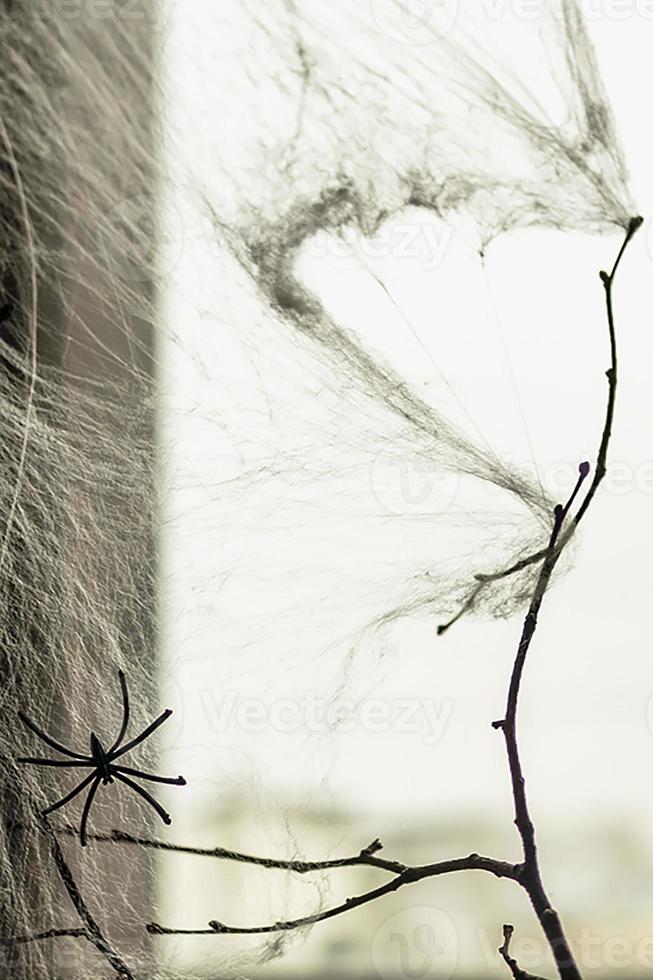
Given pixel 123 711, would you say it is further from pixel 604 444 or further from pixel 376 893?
pixel 604 444

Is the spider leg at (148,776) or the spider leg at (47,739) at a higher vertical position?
the spider leg at (148,776)

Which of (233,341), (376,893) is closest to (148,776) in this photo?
(376,893)

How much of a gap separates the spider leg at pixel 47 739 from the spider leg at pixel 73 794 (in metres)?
0.01

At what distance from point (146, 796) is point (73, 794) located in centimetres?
5

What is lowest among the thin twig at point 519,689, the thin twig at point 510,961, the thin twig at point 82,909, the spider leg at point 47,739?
the thin twig at point 82,909

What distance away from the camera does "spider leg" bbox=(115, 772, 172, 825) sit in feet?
2.18

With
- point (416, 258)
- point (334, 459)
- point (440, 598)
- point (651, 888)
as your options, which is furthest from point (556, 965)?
point (416, 258)

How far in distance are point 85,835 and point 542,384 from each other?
39 centimetres

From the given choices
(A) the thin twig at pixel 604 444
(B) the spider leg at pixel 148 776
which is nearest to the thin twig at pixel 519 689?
(A) the thin twig at pixel 604 444

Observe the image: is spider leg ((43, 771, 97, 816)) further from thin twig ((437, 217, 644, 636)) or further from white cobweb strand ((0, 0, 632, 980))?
thin twig ((437, 217, 644, 636))

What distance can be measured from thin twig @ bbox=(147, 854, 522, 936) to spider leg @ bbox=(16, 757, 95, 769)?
109 mm

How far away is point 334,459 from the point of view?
2.26 feet

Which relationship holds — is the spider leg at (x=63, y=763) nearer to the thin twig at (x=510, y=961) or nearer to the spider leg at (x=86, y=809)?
the spider leg at (x=86, y=809)

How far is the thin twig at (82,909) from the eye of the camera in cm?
69
